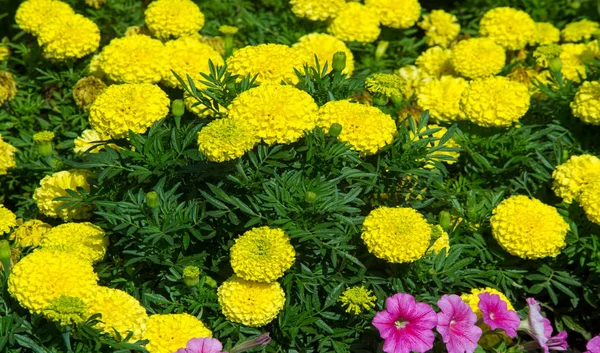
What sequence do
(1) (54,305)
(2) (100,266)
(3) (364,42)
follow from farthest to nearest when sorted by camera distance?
(3) (364,42), (2) (100,266), (1) (54,305)

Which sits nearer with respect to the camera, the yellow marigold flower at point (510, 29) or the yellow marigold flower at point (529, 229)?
the yellow marigold flower at point (529, 229)

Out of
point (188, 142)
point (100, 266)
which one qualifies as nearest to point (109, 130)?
point (188, 142)

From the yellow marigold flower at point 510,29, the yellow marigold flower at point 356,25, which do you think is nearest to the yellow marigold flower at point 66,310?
the yellow marigold flower at point 356,25

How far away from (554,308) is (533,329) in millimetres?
737

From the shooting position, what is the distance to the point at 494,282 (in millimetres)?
3490

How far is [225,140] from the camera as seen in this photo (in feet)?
9.07

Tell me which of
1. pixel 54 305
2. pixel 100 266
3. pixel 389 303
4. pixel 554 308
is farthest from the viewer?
pixel 554 308

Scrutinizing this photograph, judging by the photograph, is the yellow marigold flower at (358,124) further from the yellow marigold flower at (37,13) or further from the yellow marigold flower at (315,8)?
the yellow marigold flower at (37,13)

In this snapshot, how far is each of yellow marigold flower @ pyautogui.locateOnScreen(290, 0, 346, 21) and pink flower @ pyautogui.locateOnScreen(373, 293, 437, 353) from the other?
204 cm

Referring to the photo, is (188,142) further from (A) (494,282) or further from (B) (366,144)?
(A) (494,282)

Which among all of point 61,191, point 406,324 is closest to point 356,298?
point 406,324

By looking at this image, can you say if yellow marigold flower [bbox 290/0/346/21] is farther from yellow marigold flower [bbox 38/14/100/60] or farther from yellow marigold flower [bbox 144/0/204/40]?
yellow marigold flower [bbox 38/14/100/60]

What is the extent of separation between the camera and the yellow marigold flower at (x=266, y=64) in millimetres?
3373

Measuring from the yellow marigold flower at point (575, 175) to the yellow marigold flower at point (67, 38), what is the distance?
2.26 metres
